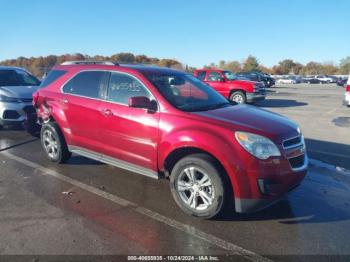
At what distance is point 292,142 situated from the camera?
13.6ft

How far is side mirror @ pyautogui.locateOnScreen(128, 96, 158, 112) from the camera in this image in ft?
14.8

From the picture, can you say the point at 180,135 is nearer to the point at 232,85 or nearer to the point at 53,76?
the point at 53,76

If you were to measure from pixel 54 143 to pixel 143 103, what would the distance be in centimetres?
255

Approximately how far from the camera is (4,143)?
812 cm

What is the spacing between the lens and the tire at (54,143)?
6121 millimetres

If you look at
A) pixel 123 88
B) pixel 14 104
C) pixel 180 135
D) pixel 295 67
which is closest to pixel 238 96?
pixel 14 104

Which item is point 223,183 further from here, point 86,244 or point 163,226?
point 86,244

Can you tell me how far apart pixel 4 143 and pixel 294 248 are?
6.95m

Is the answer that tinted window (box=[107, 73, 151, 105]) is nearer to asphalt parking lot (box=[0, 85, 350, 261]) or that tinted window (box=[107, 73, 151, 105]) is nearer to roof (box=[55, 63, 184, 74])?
roof (box=[55, 63, 184, 74])

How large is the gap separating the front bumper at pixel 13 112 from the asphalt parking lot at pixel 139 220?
2.80m

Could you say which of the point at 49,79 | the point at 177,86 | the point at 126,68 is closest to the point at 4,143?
the point at 49,79

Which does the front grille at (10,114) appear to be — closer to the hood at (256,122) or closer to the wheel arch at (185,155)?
the wheel arch at (185,155)

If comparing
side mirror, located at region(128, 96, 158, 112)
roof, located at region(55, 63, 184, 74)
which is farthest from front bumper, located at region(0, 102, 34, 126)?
side mirror, located at region(128, 96, 158, 112)

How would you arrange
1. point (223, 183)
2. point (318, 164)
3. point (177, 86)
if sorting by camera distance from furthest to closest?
point (318, 164), point (177, 86), point (223, 183)
